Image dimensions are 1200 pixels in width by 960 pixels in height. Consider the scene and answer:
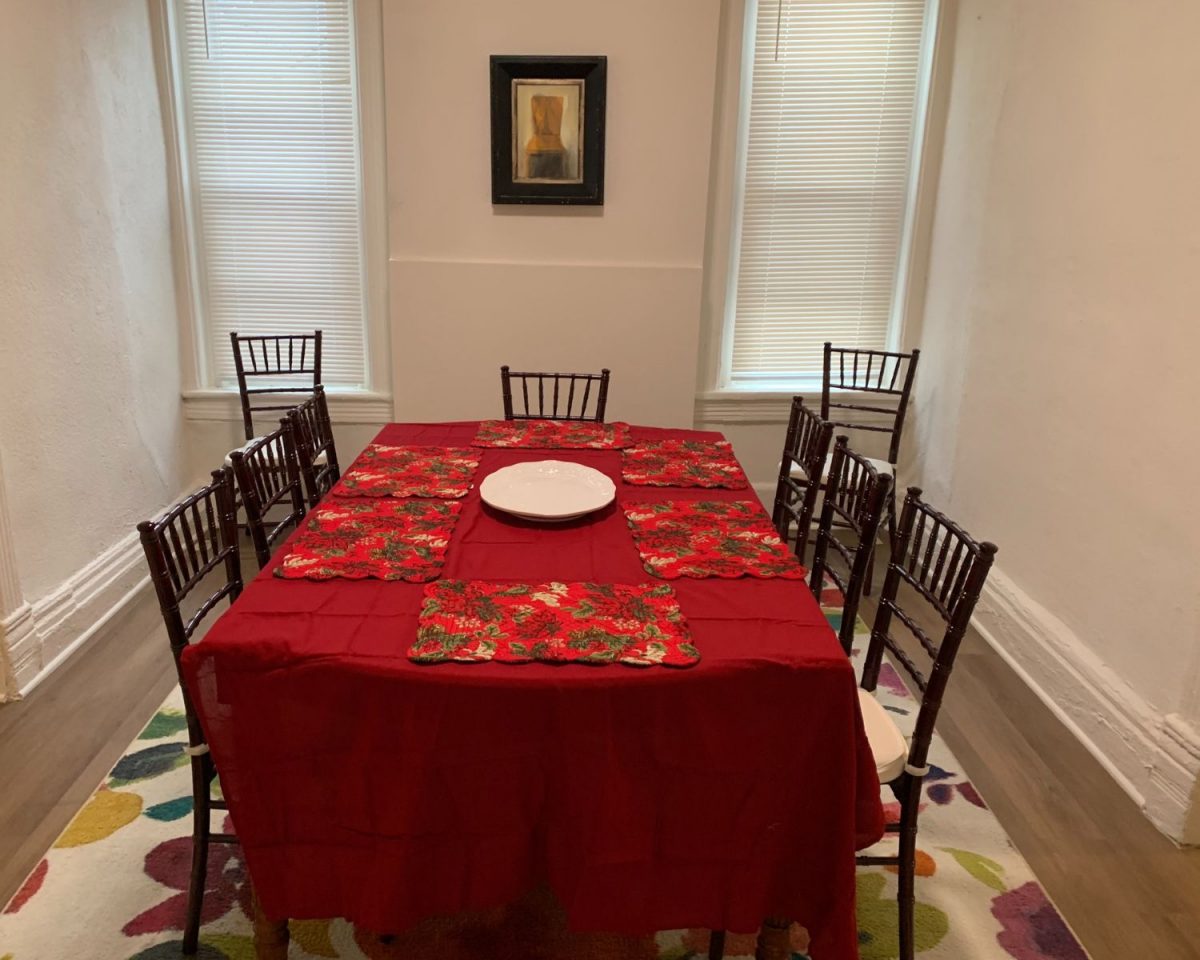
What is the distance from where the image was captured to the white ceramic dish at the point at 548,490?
6.63 ft

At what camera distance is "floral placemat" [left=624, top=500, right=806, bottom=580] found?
180cm

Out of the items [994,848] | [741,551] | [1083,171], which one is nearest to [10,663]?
[741,551]

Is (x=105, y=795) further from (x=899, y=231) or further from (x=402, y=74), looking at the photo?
(x=899, y=231)

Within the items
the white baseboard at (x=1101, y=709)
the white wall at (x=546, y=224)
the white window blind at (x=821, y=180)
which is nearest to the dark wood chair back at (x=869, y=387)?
the white window blind at (x=821, y=180)

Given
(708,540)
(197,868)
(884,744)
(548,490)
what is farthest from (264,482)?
(884,744)

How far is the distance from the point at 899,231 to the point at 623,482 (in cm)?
228

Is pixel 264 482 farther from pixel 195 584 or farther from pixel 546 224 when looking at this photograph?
pixel 546 224

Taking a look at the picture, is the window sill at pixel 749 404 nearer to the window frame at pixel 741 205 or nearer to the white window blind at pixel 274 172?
the window frame at pixel 741 205

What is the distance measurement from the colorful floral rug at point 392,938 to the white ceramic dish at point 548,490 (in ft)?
2.76

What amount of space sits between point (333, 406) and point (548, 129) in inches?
58.7

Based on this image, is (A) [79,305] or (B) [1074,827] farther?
(A) [79,305]

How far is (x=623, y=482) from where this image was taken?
2330 millimetres

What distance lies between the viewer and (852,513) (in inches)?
83.3

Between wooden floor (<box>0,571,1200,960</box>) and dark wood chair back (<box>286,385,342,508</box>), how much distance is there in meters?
0.81
